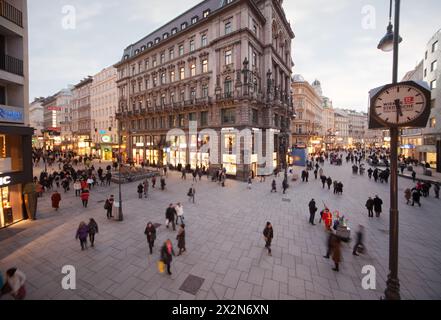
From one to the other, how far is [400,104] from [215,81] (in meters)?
25.2

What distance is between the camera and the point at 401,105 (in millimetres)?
5094

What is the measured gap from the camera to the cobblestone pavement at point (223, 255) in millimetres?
6188

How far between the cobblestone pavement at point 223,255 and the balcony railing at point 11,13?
479 inches

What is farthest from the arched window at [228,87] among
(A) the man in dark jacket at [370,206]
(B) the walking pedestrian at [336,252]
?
(B) the walking pedestrian at [336,252]

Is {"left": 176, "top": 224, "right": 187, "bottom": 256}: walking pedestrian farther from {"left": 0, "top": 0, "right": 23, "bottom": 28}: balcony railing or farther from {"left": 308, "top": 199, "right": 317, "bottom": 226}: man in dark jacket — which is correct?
{"left": 0, "top": 0, "right": 23, "bottom": 28}: balcony railing

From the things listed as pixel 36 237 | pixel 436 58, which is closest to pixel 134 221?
pixel 36 237

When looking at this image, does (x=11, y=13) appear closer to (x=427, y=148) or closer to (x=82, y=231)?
(x=82, y=231)

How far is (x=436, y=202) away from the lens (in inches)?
623

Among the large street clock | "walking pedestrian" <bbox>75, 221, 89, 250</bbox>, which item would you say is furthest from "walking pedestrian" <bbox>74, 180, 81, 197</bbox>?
the large street clock

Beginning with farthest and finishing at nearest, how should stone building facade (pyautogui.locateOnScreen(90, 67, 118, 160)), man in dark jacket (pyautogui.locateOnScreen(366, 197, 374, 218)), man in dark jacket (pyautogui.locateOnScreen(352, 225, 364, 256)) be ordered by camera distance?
stone building facade (pyautogui.locateOnScreen(90, 67, 118, 160)) < man in dark jacket (pyautogui.locateOnScreen(366, 197, 374, 218)) < man in dark jacket (pyautogui.locateOnScreen(352, 225, 364, 256))

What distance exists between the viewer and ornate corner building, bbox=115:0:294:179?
25266mm

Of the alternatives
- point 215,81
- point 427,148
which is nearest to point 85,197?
point 215,81

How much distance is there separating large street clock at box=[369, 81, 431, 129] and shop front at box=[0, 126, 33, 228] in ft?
56.6
